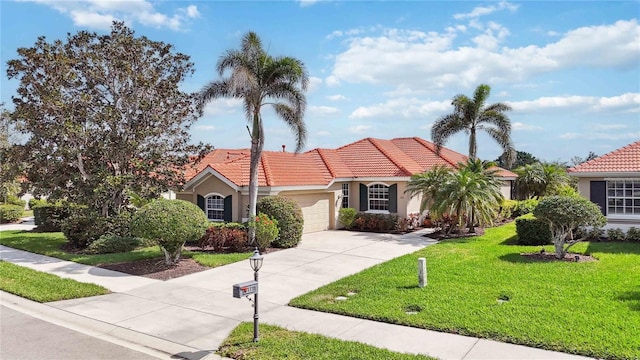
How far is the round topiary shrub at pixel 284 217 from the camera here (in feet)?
58.9

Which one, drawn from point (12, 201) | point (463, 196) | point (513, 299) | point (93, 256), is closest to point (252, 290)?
point (513, 299)

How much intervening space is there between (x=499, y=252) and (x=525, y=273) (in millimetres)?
3417

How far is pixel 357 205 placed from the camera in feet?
81.7

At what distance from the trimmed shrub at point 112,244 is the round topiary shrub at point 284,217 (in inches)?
210

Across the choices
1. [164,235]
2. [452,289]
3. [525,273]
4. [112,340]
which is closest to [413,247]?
[525,273]

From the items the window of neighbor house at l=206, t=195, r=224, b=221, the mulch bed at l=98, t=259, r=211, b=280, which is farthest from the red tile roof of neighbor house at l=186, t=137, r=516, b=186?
the mulch bed at l=98, t=259, r=211, b=280

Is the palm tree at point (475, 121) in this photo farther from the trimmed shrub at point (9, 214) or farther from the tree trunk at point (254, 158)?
the trimmed shrub at point (9, 214)

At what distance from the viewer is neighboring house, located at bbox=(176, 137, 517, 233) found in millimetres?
20484

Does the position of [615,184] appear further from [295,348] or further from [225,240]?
[295,348]

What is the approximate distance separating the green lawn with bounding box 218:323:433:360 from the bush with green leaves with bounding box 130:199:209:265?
257 inches

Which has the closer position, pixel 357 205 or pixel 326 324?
pixel 326 324

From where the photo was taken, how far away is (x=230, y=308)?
9.87m

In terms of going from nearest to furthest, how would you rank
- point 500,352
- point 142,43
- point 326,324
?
point 500,352, point 326,324, point 142,43

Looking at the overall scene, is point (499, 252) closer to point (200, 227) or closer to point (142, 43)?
point (200, 227)
